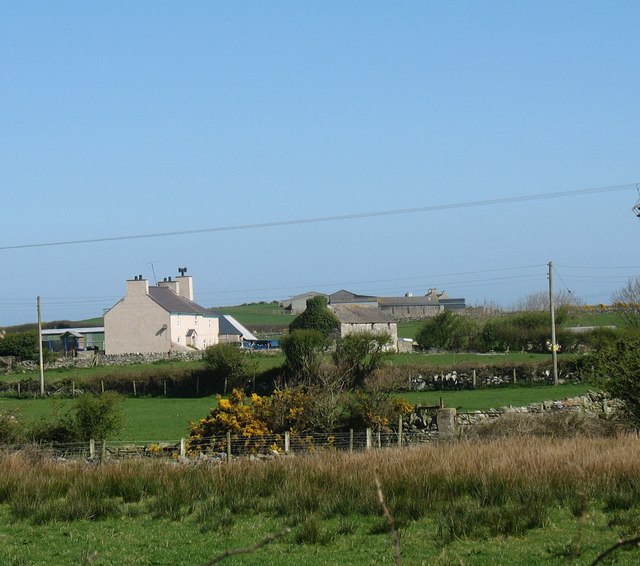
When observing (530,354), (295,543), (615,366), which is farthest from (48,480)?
(530,354)

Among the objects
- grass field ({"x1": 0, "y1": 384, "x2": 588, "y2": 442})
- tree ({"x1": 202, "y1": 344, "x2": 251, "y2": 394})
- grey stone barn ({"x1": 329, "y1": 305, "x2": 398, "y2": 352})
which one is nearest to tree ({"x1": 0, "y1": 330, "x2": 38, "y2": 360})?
grass field ({"x1": 0, "y1": 384, "x2": 588, "y2": 442})

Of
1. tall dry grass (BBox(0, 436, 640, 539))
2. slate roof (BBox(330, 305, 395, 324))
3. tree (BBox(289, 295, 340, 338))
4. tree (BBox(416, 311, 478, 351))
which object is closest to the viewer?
tall dry grass (BBox(0, 436, 640, 539))

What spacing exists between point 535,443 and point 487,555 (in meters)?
7.46

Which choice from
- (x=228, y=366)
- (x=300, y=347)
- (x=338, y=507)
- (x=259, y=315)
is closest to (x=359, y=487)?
(x=338, y=507)

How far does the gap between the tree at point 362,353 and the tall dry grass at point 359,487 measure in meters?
37.4

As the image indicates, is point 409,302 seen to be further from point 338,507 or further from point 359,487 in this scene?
point 338,507

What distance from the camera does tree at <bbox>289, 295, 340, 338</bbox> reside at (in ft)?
247

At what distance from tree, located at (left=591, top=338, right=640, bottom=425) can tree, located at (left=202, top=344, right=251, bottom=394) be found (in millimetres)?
35257

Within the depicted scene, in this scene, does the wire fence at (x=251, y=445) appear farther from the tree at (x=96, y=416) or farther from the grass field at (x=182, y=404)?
the grass field at (x=182, y=404)

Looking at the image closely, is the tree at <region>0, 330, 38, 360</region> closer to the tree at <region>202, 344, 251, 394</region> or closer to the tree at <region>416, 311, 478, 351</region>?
the tree at <region>202, 344, 251, 394</region>

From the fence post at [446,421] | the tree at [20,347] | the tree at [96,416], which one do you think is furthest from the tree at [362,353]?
the tree at [20,347]

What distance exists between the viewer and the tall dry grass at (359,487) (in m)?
13.0

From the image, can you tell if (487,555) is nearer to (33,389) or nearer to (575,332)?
(33,389)

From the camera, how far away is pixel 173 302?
8469 cm
